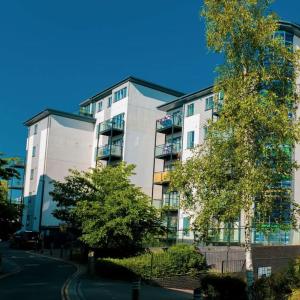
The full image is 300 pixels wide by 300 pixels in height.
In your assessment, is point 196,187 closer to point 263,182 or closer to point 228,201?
point 228,201

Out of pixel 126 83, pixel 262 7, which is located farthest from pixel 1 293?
pixel 126 83

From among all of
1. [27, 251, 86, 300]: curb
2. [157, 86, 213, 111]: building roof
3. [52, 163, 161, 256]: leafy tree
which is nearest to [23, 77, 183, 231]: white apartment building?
Result: [157, 86, 213, 111]: building roof

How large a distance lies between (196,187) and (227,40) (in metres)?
4.91

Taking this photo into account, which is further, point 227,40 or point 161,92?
point 161,92

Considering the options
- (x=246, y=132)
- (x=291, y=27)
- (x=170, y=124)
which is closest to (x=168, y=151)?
(x=170, y=124)

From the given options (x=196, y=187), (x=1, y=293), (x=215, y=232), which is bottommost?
(x=1, y=293)

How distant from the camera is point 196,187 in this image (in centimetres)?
1573

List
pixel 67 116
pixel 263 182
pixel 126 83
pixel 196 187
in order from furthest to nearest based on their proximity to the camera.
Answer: pixel 67 116
pixel 126 83
pixel 196 187
pixel 263 182

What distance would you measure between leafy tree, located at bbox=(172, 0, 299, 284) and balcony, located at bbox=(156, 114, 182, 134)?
31.4 m

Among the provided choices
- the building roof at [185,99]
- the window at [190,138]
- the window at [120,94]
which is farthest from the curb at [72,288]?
the window at [120,94]

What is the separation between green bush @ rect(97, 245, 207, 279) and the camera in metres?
26.0

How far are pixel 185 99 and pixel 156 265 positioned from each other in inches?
928

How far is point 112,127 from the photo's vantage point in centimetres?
5303

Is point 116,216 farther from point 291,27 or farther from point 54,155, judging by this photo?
point 54,155
